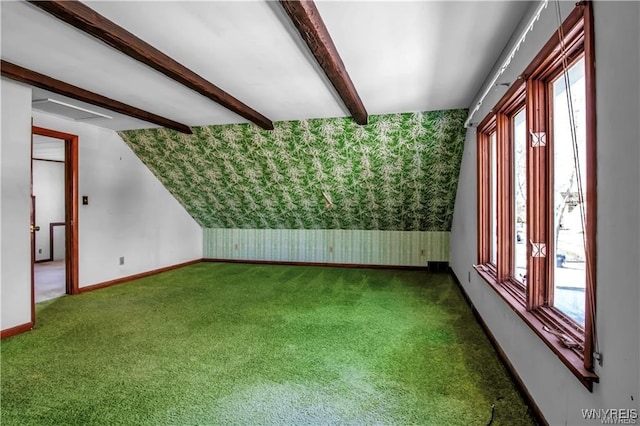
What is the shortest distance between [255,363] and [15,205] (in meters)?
2.57

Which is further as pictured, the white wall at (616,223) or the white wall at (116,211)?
the white wall at (116,211)

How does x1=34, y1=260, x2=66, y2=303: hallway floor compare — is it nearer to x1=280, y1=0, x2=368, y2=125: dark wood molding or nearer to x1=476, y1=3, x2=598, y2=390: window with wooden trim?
x1=280, y1=0, x2=368, y2=125: dark wood molding

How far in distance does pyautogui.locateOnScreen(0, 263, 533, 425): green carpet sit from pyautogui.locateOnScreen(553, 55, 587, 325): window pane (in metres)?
0.66

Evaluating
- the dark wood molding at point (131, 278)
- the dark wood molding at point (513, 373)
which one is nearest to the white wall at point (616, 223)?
the dark wood molding at point (513, 373)

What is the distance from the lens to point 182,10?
1.89 metres

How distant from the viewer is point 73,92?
310 centimetres

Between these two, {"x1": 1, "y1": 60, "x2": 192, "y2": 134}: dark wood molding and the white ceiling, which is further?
{"x1": 1, "y1": 60, "x2": 192, "y2": 134}: dark wood molding

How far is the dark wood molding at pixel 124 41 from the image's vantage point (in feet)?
6.06

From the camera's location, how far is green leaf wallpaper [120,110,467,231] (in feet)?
13.4

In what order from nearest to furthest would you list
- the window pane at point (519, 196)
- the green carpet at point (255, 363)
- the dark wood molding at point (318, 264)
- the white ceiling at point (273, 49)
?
the green carpet at point (255, 363)
the white ceiling at point (273, 49)
the window pane at point (519, 196)
the dark wood molding at point (318, 264)

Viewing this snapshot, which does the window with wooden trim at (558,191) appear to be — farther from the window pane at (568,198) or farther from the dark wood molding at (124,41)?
the dark wood molding at (124,41)

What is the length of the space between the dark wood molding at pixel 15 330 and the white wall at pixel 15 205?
3 cm

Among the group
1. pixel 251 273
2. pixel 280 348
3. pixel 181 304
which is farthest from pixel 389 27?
pixel 251 273

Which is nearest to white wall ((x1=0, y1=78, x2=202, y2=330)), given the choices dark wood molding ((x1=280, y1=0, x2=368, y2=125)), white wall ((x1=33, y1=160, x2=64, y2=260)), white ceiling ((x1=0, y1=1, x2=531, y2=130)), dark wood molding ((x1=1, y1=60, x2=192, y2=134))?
dark wood molding ((x1=1, y1=60, x2=192, y2=134))
